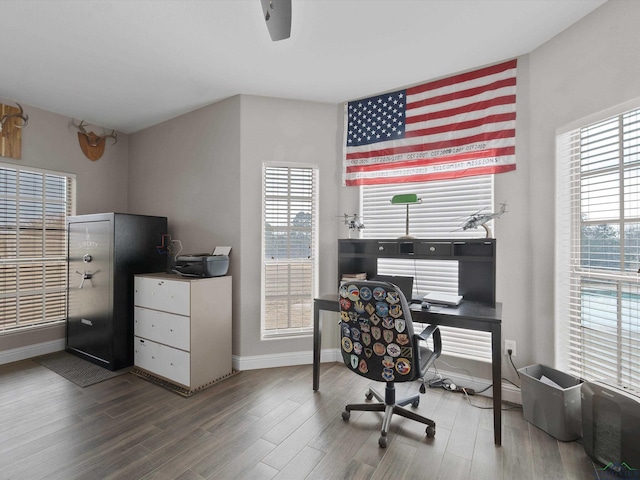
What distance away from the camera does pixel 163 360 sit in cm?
282

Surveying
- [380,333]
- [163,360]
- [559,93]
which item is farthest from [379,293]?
[163,360]

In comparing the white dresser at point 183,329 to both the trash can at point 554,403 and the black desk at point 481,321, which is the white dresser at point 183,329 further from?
the trash can at point 554,403

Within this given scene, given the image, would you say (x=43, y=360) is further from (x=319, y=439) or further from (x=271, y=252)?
(x=319, y=439)

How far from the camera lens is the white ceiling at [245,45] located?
197cm

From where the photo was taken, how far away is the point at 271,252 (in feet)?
10.6

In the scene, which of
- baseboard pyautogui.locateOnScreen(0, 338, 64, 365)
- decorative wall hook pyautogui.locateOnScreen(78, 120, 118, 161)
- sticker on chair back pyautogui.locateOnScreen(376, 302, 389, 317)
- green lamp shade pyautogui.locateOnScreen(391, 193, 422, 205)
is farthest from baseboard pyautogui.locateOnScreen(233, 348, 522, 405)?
decorative wall hook pyautogui.locateOnScreen(78, 120, 118, 161)

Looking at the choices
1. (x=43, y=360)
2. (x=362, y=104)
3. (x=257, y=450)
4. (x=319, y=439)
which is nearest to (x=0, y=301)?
(x=43, y=360)

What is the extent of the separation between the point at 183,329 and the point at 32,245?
2311 mm

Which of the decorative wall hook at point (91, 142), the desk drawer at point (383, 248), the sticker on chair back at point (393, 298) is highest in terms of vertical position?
the decorative wall hook at point (91, 142)

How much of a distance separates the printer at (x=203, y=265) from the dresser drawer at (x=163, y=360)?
69cm

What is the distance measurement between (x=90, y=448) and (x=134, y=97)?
10.2 ft

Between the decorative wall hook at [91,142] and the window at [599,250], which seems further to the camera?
the decorative wall hook at [91,142]

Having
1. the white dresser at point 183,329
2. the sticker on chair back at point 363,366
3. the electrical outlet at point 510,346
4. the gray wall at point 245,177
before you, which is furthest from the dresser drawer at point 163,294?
the electrical outlet at point 510,346

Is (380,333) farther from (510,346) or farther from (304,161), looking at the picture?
(304,161)
